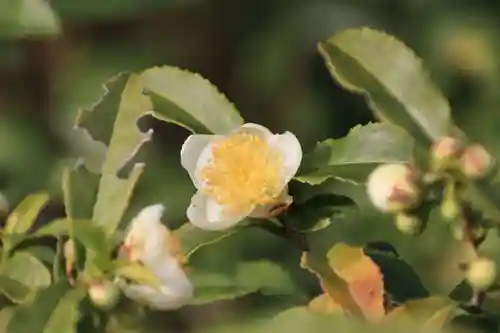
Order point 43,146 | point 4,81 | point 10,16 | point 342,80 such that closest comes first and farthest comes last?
point 342,80
point 10,16
point 43,146
point 4,81

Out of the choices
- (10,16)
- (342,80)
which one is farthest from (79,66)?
(342,80)

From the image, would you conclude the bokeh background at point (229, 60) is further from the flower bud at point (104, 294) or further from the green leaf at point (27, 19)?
the flower bud at point (104, 294)

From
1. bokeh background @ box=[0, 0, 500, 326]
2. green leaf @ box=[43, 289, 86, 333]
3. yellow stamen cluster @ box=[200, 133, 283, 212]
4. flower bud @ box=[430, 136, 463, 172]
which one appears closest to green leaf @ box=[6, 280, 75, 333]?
green leaf @ box=[43, 289, 86, 333]

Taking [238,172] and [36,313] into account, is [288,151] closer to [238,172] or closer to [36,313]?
[238,172]

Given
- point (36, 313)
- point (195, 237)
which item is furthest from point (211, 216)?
point (36, 313)

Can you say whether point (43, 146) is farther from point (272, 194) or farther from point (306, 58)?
point (272, 194)
